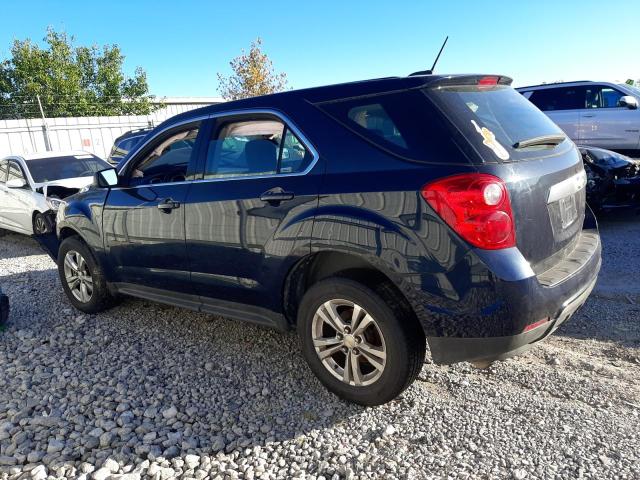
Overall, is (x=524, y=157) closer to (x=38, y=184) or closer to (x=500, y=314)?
(x=500, y=314)

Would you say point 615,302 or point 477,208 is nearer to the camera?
point 477,208

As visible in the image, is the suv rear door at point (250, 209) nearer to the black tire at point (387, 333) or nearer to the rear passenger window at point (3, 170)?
the black tire at point (387, 333)

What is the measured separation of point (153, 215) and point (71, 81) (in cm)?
2873

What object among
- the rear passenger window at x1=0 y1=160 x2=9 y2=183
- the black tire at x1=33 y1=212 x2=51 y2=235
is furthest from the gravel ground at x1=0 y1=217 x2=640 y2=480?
the rear passenger window at x1=0 y1=160 x2=9 y2=183

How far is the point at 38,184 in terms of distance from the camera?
7992 millimetres

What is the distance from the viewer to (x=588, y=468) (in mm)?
2400

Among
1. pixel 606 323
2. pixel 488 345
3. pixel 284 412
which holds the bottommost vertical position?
pixel 606 323

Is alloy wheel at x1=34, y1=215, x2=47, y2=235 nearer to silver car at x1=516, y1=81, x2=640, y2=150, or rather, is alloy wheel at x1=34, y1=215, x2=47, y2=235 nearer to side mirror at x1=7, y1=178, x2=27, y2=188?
side mirror at x1=7, y1=178, x2=27, y2=188

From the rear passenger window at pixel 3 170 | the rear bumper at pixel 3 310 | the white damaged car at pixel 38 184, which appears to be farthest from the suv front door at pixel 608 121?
the rear passenger window at pixel 3 170

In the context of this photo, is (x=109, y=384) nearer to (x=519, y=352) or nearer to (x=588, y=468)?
(x=519, y=352)

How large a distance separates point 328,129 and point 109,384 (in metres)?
2.20

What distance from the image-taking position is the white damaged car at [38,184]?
7.69 metres

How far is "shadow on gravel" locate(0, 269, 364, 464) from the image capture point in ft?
9.35

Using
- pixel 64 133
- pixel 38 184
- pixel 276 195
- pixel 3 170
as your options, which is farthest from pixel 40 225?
pixel 64 133
